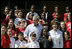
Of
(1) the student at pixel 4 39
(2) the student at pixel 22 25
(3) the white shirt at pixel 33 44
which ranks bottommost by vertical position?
(3) the white shirt at pixel 33 44

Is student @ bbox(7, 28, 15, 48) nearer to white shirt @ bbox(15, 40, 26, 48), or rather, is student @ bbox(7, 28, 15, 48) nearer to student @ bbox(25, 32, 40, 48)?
white shirt @ bbox(15, 40, 26, 48)

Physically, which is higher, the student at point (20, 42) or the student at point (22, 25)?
the student at point (22, 25)

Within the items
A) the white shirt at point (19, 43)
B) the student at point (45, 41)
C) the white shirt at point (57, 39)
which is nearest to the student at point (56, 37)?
the white shirt at point (57, 39)

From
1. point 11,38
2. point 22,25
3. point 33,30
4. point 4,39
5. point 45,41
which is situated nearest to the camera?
point 4,39

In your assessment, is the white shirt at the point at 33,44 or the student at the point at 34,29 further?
the student at the point at 34,29

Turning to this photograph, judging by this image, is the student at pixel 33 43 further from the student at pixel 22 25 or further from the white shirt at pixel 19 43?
the student at pixel 22 25

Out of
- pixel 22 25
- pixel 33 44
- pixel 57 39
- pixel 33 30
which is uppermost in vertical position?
pixel 22 25

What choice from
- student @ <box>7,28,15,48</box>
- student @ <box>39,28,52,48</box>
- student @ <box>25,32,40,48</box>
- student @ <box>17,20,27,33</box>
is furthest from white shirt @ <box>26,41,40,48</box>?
student @ <box>17,20,27,33</box>

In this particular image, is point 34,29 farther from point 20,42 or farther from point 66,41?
point 66,41

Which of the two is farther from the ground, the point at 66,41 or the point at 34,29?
the point at 34,29

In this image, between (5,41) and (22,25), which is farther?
(22,25)

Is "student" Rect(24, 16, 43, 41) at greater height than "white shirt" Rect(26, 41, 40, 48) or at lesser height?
greater

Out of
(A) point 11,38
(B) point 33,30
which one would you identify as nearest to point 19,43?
(A) point 11,38

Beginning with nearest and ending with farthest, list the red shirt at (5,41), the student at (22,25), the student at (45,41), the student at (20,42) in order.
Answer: the red shirt at (5,41)
the student at (45,41)
the student at (20,42)
the student at (22,25)
